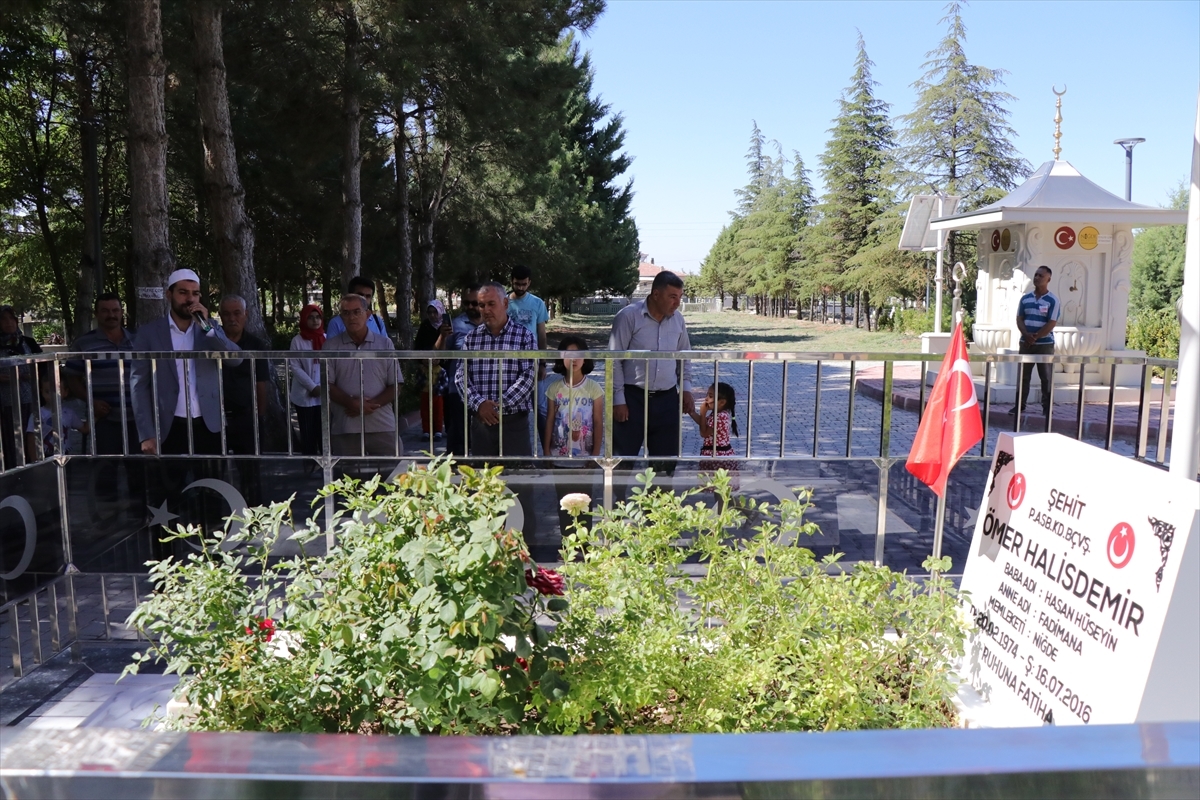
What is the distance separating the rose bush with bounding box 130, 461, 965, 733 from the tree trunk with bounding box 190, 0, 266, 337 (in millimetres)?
8470

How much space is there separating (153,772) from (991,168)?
157ft

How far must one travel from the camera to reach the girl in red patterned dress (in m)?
6.48

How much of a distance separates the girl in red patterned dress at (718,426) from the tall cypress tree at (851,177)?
44894 millimetres

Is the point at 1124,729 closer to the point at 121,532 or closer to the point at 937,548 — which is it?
the point at 937,548

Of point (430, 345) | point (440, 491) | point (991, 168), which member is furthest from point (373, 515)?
point (991, 168)

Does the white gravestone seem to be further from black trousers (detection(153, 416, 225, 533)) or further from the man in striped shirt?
the man in striped shirt

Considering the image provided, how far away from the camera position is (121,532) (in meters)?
5.88

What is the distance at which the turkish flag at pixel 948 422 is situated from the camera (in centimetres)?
434

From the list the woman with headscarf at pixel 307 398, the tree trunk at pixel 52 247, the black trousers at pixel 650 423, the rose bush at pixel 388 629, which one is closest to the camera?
the rose bush at pixel 388 629

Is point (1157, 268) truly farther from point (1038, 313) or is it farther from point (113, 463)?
point (113, 463)

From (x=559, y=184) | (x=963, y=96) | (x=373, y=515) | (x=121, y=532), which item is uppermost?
(x=963, y=96)

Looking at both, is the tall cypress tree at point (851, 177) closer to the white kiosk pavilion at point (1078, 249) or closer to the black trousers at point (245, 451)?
the white kiosk pavilion at point (1078, 249)

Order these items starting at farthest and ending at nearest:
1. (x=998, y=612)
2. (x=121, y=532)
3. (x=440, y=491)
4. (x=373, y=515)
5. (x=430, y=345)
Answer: (x=430, y=345), (x=121, y=532), (x=998, y=612), (x=373, y=515), (x=440, y=491)

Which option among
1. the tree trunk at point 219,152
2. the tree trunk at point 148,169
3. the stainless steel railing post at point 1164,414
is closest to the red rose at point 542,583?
the stainless steel railing post at point 1164,414
